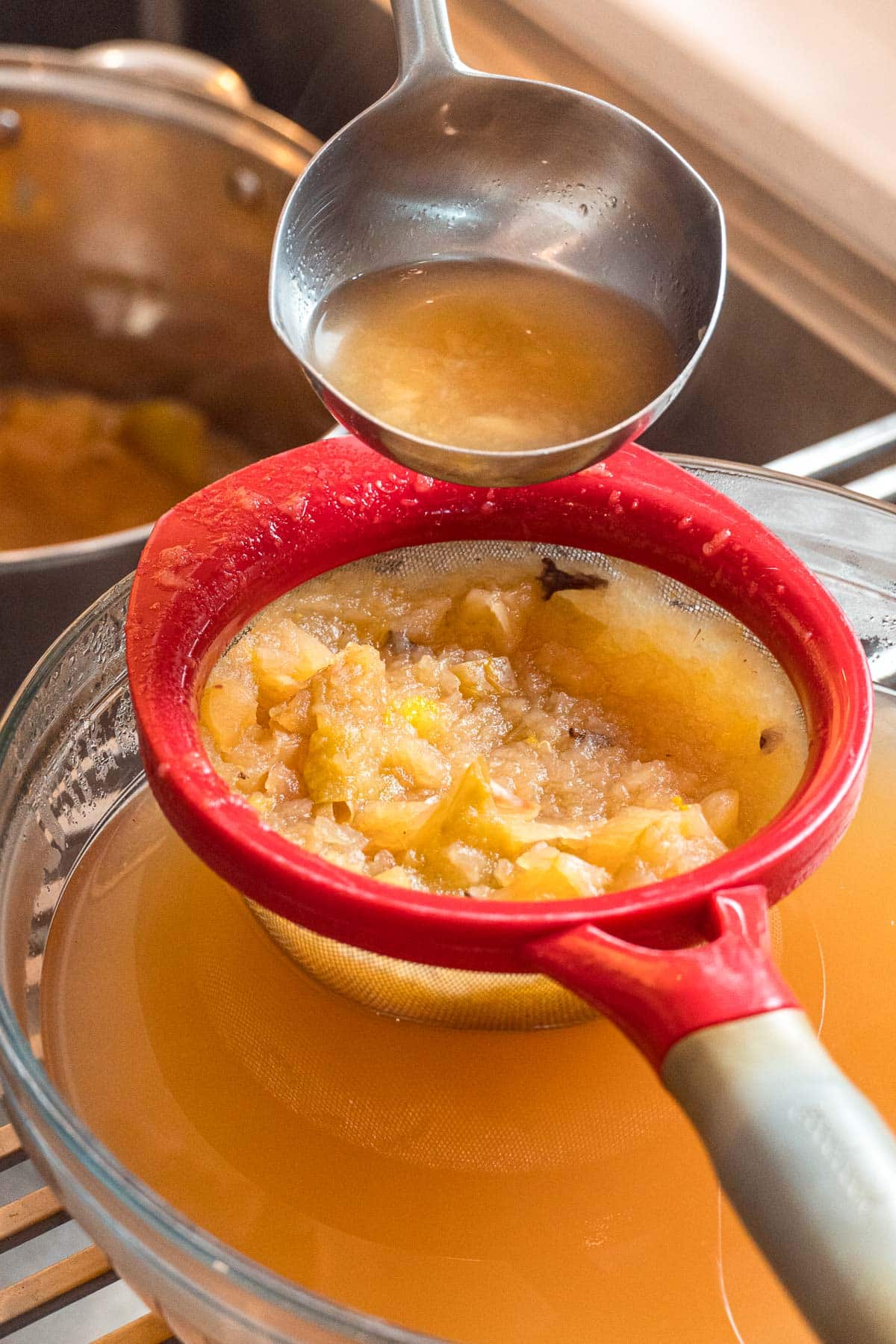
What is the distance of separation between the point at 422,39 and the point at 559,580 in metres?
0.31

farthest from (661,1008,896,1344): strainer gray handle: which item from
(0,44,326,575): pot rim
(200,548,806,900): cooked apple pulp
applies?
(0,44,326,575): pot rim

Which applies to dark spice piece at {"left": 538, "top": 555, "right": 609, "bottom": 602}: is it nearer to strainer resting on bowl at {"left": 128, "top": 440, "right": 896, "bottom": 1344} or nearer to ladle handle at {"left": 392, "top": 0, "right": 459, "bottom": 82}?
strainer resting on bowl at {"left": 128, "top": 440, "right": 896, "bottom": 1344}

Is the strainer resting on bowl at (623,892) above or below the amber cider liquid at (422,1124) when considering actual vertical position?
above

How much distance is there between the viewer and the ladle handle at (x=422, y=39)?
77 cm

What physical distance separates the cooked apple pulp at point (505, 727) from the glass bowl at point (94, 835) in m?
0.11

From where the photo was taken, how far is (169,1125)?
65 cm

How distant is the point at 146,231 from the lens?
5.35 ft

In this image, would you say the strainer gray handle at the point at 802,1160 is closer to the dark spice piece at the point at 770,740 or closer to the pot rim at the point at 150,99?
the dark spice piece at the point at 770,740

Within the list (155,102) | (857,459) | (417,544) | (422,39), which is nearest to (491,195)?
(422,39)

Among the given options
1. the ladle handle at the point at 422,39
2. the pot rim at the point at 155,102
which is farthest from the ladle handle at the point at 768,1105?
the pot rim at the point at 155,102

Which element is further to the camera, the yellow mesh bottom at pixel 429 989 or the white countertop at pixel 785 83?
the white countertop at pixel 785 83

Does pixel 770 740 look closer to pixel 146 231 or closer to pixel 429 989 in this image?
Result: pixel 429 989

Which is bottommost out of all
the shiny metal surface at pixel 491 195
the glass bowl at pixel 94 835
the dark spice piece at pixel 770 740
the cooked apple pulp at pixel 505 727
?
the glass bowl at pixel 94 835

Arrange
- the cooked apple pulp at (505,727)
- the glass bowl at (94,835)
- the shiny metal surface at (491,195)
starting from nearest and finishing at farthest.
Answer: the glass bowl at (94,835), the cooked apple pulp at (505,727), the shiny metal surface at (491,195)
